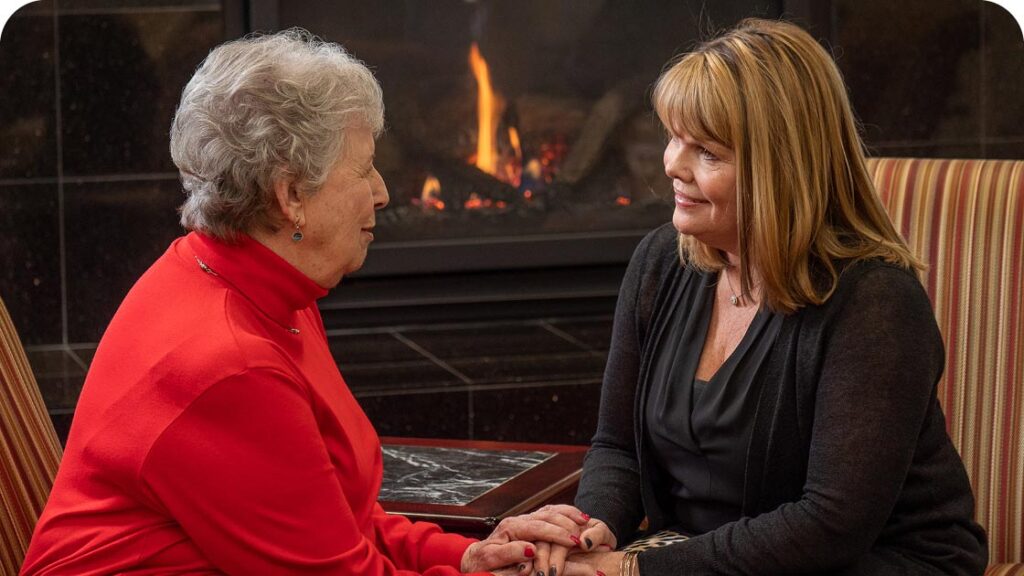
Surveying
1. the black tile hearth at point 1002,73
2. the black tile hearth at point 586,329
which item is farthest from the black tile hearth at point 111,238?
the black tile hearth at point 1002,73

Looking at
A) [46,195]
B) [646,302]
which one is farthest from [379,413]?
[646,302]

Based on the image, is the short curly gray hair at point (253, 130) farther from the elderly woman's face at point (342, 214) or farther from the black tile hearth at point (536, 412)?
the black tile hearth at point (536, 412)

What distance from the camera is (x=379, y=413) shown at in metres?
3.38

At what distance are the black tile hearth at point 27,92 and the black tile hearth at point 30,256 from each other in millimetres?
63

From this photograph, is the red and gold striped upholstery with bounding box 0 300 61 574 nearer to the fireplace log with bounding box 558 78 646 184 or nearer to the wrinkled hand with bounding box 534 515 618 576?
the wrinkled hand with bounding box 534 515 618 576

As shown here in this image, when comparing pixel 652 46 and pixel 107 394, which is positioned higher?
pixel 652 46

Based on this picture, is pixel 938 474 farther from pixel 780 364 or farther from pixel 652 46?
pixel 652 46

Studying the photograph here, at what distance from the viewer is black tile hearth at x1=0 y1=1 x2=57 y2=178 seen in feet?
11.0

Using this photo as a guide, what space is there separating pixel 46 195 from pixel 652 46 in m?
1.57

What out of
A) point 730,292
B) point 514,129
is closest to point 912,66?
point 514,129

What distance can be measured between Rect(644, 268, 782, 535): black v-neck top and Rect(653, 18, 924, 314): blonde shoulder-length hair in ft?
0.29

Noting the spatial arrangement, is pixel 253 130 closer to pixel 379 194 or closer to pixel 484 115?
pixel 379 194

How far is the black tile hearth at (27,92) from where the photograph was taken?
3338mm

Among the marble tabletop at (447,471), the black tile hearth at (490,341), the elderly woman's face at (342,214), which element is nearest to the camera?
the elderly woman's face at (342,214)
